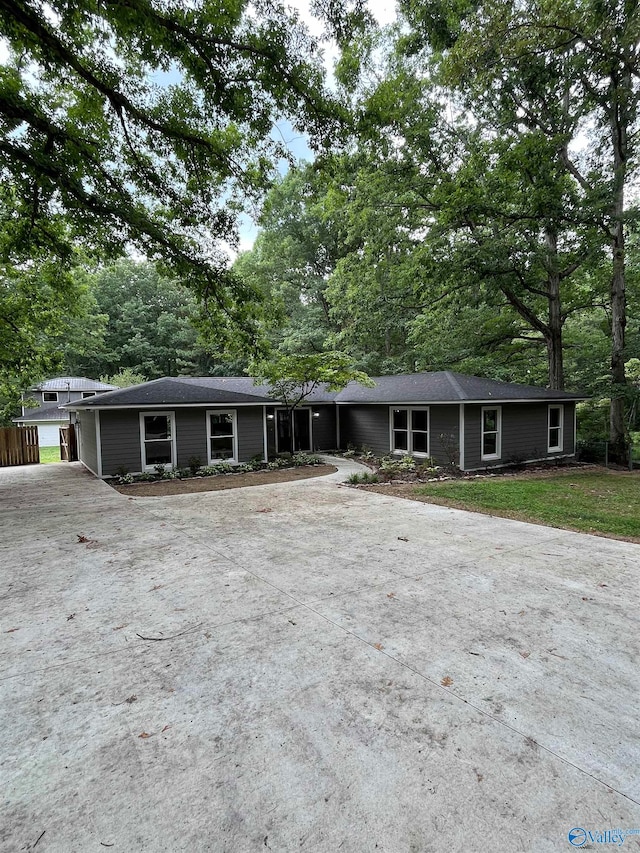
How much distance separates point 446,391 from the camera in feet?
38.6

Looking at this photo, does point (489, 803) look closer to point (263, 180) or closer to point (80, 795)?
point (80, 795)

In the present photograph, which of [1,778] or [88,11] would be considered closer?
[1,778]

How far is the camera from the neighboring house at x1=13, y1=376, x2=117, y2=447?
26.7m

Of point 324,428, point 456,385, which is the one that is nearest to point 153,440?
point 324,428

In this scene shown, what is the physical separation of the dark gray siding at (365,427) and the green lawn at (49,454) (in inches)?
534

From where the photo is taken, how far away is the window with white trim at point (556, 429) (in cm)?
1367

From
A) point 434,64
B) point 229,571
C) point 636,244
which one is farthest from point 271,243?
point 229,571

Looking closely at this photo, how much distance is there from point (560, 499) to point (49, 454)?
23.9m

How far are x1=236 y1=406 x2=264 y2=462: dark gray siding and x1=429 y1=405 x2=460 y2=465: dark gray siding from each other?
→ 197 inches

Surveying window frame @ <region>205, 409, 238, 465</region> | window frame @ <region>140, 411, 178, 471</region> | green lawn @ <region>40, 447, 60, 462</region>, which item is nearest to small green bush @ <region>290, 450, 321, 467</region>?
window frame @ <region>205, 409, 238, 465</region>

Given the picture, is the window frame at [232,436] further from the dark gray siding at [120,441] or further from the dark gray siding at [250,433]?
the dark gray siding at [120,441]

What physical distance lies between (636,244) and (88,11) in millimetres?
16258

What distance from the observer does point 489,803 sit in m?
1.79

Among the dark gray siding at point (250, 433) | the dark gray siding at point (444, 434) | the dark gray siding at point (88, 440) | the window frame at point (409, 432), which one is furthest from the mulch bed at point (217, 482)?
the dark gray siding at point (444, 434)
